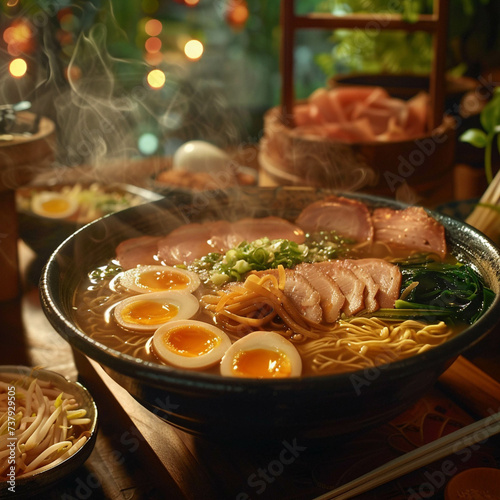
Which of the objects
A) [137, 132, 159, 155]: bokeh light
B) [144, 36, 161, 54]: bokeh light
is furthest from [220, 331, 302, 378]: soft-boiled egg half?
[144, 36, 161, 54]: bokeh light

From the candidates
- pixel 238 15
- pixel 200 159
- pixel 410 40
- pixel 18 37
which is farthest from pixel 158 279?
pixel 238 15

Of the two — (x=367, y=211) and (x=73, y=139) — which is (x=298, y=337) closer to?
(x=367, y=211)

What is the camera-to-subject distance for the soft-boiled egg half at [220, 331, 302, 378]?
5.31ft

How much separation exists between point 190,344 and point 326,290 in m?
0.54

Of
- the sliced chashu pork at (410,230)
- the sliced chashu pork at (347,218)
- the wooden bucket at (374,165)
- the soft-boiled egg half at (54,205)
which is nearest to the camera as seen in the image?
the sliced chashu pork at (410,230)

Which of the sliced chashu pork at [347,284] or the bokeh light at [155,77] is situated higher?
the bokeh light at [155,77]

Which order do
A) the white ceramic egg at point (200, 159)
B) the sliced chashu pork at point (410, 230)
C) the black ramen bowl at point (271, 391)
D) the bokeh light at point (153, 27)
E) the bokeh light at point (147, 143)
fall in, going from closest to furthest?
the black ramen bowl at point (271, 391), the sliced chashu pork at point (410, 230), the white ceramic egg at point (200, 159), the bokeh light at point (147, 143), the bokeh light at point (153, 27)

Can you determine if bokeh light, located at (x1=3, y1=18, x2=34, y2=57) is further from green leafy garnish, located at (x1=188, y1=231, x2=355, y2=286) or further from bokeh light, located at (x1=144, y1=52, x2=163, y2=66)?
green leafy garnish, located at (x1=188, y1=231, x2=355, y2=286)

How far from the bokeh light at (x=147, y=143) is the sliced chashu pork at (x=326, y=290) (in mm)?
4537

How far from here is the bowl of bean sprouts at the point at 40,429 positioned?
1.59 meters

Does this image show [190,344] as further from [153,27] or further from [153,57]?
[153,27]

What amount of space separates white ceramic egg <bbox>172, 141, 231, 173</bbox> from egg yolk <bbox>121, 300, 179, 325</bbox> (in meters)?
2.16

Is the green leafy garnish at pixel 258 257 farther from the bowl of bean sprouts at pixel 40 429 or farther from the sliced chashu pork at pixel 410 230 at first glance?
the bowl of bean sprouts at pixel 40 429

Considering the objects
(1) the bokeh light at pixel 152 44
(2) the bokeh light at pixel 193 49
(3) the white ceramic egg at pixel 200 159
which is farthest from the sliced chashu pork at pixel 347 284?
(1) the bokeh light at pixel 152 44
